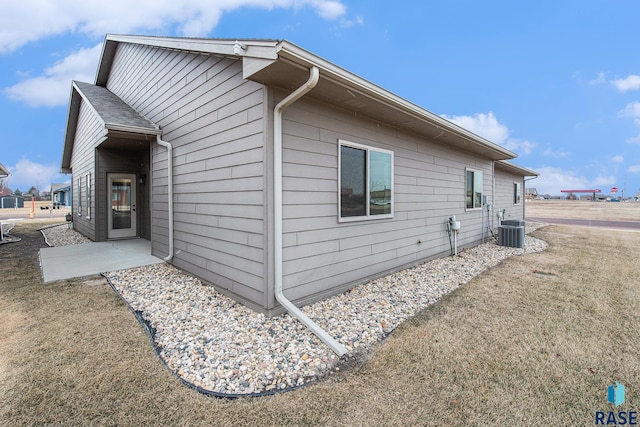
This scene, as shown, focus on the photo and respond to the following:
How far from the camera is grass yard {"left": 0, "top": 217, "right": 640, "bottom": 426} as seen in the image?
186 cm

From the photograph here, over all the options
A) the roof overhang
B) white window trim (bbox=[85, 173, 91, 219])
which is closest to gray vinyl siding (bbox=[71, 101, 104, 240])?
white window trim (bbox=[85, 173, 91, 219])

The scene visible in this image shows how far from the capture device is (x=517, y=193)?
13.9 m

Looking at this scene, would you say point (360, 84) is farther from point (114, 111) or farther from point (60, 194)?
point (60, 194)

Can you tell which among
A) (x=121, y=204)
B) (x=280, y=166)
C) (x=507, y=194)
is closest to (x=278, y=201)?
(x=280, y=166)

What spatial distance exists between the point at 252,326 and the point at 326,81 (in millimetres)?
2786

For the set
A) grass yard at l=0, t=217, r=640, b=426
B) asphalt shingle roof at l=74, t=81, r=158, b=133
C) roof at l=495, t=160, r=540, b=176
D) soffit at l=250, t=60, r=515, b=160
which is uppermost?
asphalt shingle roof at l=74, t=81, r=158, b=133

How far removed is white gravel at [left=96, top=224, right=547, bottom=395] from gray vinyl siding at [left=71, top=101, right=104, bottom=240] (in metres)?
4.71

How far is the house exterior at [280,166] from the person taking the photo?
10.9 ft

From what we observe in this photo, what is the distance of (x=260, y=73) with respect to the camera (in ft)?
9.84

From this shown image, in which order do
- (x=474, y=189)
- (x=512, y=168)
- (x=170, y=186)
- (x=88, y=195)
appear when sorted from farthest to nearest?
(x=512, y=168) < (x=88, y=195) < (x=474, y=189) < (x=170, y=186)

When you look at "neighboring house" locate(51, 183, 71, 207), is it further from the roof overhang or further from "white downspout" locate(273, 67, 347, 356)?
"white downspout" locate(273, 67, 347, 356)

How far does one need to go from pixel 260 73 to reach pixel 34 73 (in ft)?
148

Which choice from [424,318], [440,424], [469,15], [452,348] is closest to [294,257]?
[424,318]

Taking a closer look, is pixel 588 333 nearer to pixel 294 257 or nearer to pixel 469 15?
pixel 294 257
